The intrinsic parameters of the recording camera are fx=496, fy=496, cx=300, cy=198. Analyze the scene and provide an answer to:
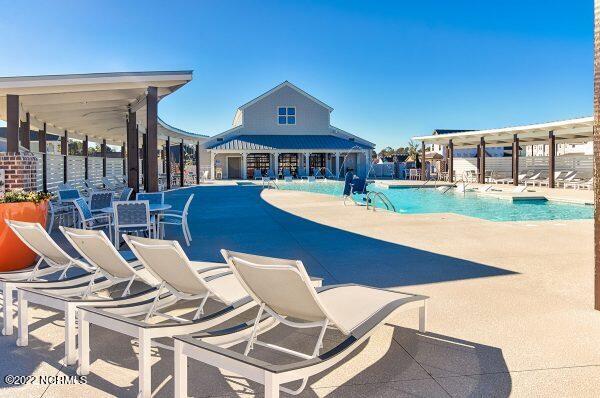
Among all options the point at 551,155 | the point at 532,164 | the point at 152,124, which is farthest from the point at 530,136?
the point at 152,124

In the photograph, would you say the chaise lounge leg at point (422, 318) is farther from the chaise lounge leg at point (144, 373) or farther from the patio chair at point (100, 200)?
the patio chair at point (100, 200)

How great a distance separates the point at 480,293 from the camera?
203 inches

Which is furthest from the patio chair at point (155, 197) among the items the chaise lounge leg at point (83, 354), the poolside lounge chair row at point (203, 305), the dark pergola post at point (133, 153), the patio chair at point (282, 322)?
the patio chair at point (282, 322)

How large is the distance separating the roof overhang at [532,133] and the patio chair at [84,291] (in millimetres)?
18634

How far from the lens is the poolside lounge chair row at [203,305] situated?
8.93 ft

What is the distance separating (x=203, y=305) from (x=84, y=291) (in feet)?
3.83

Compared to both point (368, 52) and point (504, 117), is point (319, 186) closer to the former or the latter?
point (368, 52)

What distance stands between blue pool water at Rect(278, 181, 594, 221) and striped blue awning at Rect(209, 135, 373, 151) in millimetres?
8528

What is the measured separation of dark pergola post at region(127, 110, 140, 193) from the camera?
15121 millimetres

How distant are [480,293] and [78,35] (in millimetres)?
17141

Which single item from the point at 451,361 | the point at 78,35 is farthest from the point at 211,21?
the point at 451,361

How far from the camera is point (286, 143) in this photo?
36094 millimetres

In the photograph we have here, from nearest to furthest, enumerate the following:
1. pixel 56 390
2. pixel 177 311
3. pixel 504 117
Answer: pixel 56 390, pixel 177 311, pixel 504 117

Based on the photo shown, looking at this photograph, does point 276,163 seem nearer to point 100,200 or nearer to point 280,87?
point 280,87
